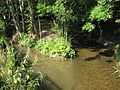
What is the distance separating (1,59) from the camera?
665 centimetres

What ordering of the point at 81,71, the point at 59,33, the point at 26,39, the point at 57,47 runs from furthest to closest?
the point at 26,39, the point at 59,33, the point at 57,47, the point at 81,71

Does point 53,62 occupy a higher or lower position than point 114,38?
lower

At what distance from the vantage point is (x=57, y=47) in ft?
42.1

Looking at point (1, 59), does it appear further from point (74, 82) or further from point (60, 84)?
point (74, 82)

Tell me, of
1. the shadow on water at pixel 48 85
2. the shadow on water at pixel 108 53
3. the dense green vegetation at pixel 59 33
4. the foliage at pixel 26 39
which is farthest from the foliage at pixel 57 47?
the shadow on water at pixel 48 85

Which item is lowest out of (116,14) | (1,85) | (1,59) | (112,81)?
(112,81)

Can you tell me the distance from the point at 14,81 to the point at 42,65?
5.52 m

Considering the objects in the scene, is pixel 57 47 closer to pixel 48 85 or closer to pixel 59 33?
pixel 59 33

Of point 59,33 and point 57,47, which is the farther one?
point 59,33

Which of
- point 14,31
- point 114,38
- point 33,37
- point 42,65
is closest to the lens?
point 42,65

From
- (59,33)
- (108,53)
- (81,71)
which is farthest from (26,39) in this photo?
(108,53)

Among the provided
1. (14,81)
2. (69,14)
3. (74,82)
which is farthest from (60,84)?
(69,14)

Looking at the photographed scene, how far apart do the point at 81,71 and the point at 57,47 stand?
3.04m

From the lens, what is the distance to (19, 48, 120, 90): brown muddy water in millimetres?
8945
